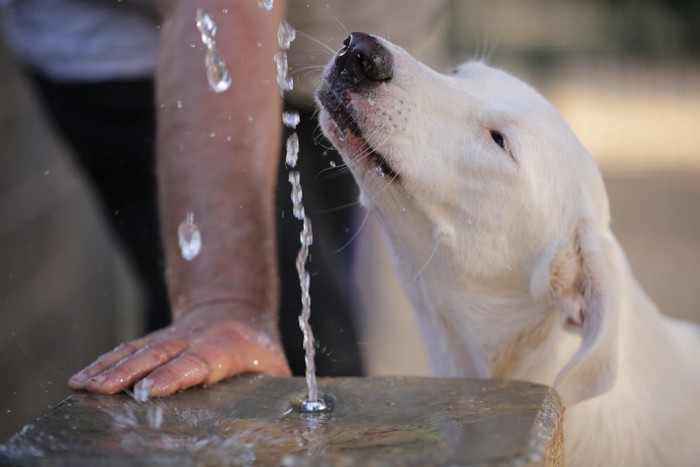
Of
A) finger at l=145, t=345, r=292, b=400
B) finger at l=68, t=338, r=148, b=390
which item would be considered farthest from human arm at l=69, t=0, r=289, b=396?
finger at l=68, t=338, r=148, b=390

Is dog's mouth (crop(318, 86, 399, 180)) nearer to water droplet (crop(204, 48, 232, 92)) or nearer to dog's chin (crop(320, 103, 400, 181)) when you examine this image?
dog's chin (crop(320, 103, 400, 181))

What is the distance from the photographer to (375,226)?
3945mm

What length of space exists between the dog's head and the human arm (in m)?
0.41

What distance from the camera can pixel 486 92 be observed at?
2469 mm

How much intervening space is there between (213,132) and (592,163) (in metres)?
0.92

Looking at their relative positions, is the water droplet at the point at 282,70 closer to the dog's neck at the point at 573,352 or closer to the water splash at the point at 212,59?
the water splash at the point at 212,59

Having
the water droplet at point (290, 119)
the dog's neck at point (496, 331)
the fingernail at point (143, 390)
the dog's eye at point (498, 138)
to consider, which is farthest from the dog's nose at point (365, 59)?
the fingernail at point (143, 390)

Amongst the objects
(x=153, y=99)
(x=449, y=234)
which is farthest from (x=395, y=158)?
(x=153, y=99)

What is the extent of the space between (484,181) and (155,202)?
1241mm

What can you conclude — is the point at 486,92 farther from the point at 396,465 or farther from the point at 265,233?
the point at 396,465

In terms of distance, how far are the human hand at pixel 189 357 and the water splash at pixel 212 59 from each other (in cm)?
56

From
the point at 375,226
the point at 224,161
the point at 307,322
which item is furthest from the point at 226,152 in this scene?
the point at 375,226

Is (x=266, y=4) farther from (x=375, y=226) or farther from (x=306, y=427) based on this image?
(x=375, y=226)

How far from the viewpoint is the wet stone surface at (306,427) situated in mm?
1772
